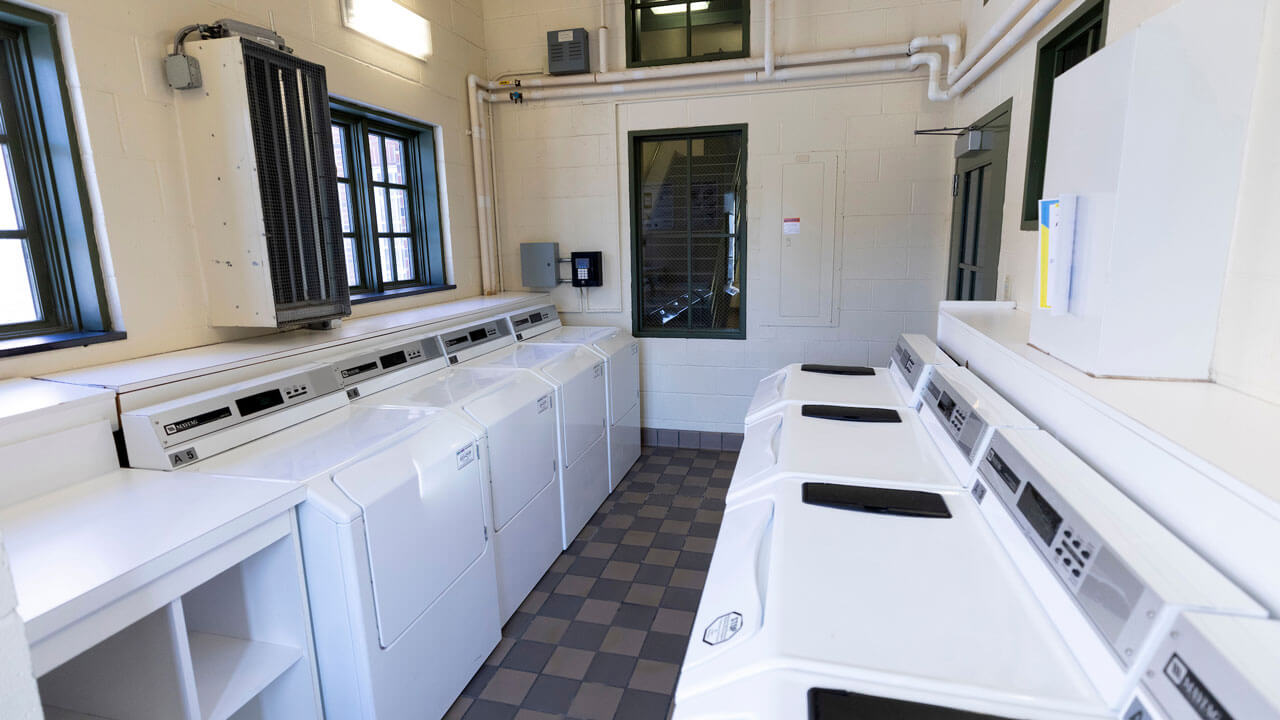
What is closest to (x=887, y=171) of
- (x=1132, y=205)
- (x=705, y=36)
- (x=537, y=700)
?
(x=705, y=36)

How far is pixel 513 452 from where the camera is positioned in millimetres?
2508

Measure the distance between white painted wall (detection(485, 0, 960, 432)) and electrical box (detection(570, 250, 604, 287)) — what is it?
113mm

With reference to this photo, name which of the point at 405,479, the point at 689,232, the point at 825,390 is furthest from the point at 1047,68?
the point at 405,479

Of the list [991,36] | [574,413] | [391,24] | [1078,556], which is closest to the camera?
[1078,556]

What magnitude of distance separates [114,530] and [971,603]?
1.72m

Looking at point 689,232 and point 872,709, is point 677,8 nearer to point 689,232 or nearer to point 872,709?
point 689,232

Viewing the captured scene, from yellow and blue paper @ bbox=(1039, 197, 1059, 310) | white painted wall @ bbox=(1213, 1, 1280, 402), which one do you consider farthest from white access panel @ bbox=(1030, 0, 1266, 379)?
yellow and blue paper @ bbox=(1039, 197, 1059, 310)

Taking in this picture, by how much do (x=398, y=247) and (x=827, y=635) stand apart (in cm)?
369

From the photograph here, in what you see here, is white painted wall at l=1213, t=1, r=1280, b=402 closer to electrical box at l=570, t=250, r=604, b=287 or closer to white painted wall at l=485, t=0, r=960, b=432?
white painted wall at l=485, t=0, r=960, b=432

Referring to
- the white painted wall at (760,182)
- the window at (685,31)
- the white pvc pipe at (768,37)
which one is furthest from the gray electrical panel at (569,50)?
the white pvc pipe at (768,37)

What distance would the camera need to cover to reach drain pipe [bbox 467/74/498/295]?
4254 millimetres

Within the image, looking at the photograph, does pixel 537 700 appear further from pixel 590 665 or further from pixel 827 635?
pixel 827 635

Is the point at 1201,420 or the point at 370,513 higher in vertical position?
the point at 1201,420

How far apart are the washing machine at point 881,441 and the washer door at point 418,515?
94 centimetres
